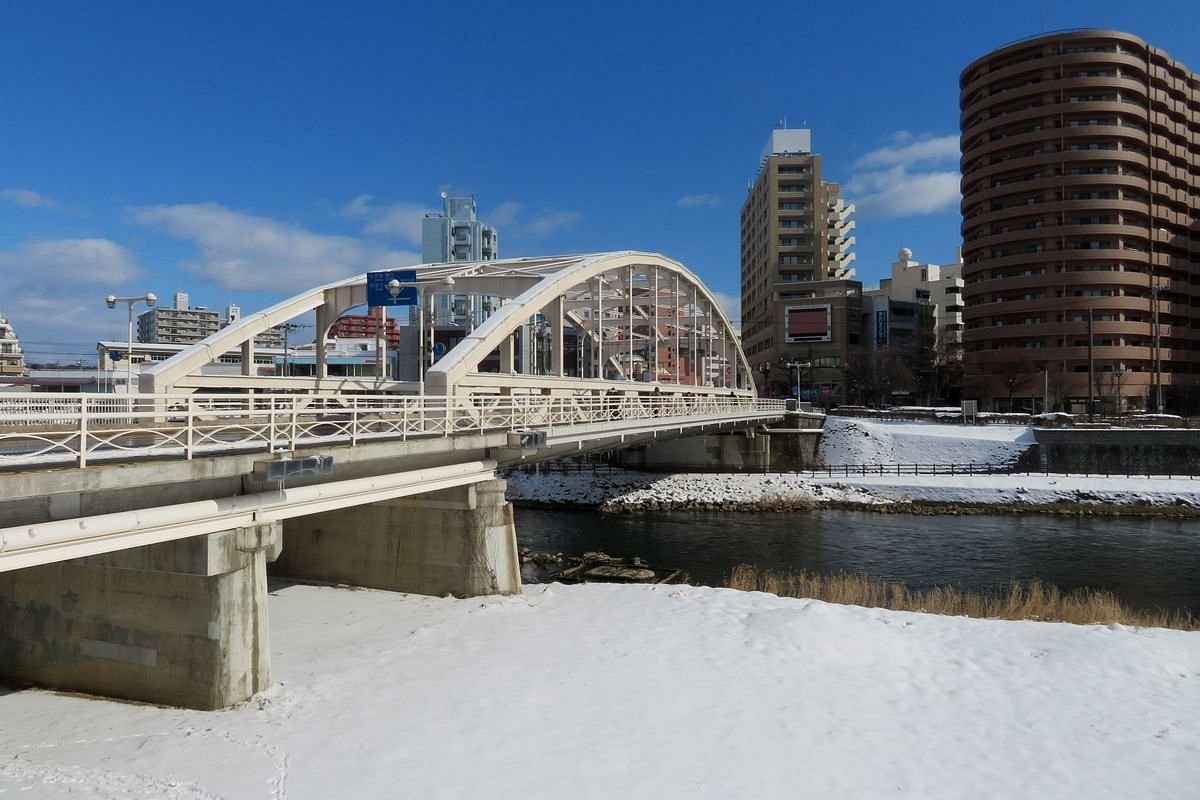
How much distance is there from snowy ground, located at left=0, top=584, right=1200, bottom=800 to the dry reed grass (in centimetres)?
327

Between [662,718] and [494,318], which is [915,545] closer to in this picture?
[494,318]

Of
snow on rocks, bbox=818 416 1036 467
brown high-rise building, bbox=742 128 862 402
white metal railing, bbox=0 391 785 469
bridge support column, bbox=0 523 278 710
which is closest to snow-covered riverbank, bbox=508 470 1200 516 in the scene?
snow on rocks, bbox=818 416 1036 467

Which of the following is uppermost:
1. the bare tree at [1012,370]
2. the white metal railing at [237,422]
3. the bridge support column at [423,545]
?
the bare tree at [1012,370]

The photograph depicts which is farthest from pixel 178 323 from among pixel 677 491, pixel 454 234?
pixel 677 491

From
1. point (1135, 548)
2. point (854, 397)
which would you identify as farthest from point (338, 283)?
point (854, 397)

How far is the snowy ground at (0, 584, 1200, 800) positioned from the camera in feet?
27.4

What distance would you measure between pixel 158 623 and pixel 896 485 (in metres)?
40.3

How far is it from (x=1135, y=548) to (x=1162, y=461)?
2269cm

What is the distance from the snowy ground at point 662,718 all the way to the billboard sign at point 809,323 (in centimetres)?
8717

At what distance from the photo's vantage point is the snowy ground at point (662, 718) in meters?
8.36

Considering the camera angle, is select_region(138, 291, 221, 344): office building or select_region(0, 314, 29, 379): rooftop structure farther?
select_region(138, 291, 221, 344): office building

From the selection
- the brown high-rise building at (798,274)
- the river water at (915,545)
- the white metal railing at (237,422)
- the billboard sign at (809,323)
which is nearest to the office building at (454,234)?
the brown high-rise building at (798,274)

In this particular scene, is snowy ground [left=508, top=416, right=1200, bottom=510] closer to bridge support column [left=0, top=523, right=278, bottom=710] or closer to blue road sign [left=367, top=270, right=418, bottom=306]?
blue road sign [left=367, top=270, right=418, bottom=306]

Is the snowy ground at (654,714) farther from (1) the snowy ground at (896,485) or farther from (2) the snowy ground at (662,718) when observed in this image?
(1) the snowy ground at (896,485)
